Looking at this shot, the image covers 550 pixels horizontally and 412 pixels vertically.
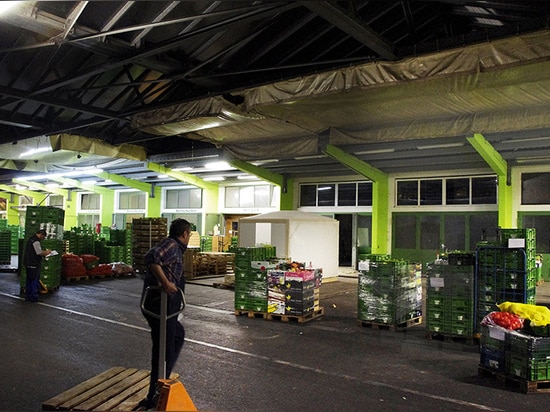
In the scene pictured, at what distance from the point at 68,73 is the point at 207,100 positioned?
318cm

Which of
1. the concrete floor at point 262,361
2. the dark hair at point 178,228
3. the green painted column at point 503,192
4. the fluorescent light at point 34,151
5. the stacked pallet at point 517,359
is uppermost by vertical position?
the fluorescent light at point 34,151

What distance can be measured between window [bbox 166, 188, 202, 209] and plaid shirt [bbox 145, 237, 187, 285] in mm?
21413

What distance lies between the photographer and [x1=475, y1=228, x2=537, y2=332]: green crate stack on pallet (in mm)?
7445

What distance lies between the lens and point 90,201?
3319 cm

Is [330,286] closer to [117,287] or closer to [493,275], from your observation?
[117,287]

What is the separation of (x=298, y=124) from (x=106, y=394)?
9.16 meters

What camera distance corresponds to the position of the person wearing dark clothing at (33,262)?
11187 mm

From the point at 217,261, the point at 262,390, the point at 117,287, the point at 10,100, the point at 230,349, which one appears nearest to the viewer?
the point at 262,390

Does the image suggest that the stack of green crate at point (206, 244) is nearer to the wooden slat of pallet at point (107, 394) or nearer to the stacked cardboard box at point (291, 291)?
the stacked cardboard box at point (291, 291)

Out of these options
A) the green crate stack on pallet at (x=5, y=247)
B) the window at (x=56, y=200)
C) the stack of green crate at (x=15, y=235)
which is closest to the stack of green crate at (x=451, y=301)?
the green crate stack on pallet at (x=5, y=247)

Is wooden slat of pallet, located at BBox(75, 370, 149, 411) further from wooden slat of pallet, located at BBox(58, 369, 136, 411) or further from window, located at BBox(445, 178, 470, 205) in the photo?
window, located at BBox(445, 178, 470, 205)

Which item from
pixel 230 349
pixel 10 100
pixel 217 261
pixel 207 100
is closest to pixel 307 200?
pixel 217 261

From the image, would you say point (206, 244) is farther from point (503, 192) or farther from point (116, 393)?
point (116, 393)

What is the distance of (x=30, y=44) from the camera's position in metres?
8.00
